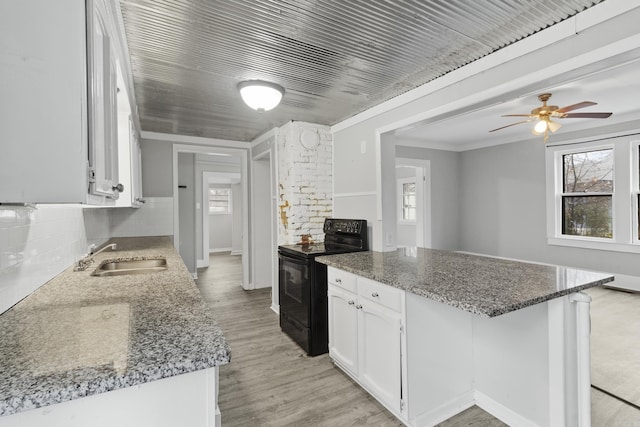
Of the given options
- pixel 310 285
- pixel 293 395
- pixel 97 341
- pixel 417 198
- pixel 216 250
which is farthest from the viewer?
pixel 216 250

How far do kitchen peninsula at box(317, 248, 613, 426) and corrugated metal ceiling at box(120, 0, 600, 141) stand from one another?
1412 millimetres

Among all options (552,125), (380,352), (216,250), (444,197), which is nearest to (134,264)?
(380,352)

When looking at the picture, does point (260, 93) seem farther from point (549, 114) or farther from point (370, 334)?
point (549, 114)

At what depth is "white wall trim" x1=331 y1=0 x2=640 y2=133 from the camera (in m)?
1.49

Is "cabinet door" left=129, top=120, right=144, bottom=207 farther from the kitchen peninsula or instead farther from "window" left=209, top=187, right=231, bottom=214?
"window" left=209, top=187, right=231, bottom=214

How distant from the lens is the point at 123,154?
2.19 metres

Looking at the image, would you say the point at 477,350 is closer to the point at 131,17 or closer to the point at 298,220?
the point at 298,220

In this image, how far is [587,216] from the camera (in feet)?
16.1

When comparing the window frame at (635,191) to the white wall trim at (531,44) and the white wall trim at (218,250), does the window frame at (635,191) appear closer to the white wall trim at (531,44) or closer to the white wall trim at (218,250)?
the white wall trim at (531,44)

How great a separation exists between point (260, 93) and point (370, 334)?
197 cm

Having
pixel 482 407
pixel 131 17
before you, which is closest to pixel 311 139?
pixel 131 17

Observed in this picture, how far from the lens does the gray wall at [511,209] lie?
504cm

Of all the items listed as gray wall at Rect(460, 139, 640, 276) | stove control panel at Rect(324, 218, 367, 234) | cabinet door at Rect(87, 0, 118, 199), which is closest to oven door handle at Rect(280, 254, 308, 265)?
stove control panel at Rect(324, 218, 367, 234)

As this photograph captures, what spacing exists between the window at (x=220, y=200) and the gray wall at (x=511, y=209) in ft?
20.7
